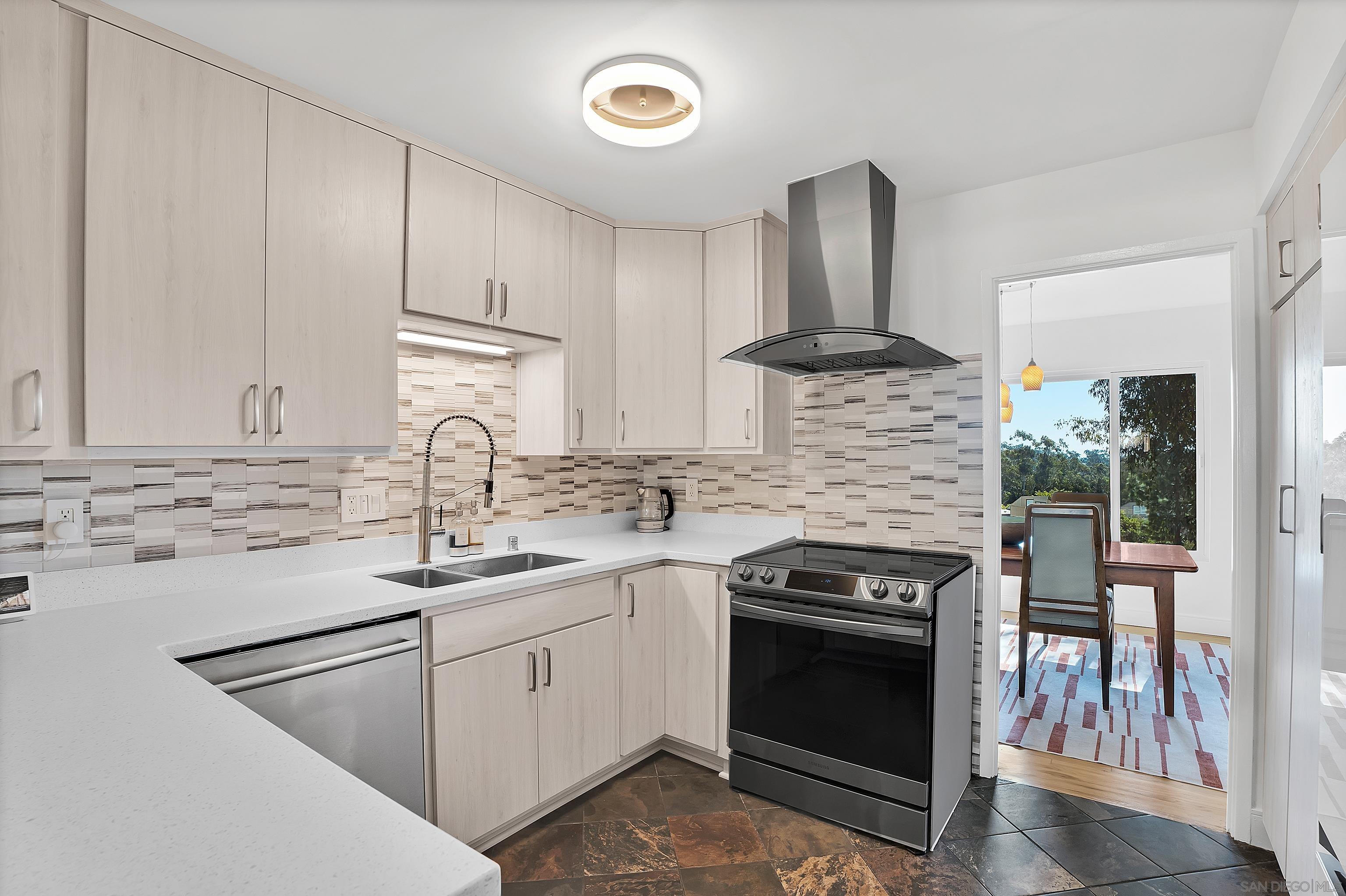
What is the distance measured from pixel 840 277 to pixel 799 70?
853 mm

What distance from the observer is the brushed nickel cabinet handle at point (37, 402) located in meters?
1.47

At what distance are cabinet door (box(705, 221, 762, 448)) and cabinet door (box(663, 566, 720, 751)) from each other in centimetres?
65

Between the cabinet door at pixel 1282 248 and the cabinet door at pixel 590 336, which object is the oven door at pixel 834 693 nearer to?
the cabinet door at pixel 590 336

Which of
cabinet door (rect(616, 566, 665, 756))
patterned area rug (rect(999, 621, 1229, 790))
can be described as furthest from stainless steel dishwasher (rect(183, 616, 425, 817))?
patterned area rug (rect(999, 621, 1229, 790))

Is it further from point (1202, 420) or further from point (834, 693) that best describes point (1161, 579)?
point (834, 693)

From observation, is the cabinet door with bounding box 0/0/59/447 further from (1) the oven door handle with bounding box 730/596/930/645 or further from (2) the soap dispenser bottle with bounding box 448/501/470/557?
(1) the oven door handle with bounding box 730/596/930/645

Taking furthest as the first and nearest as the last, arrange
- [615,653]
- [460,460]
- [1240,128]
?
[460,460] → [615,653] → [1240,128]

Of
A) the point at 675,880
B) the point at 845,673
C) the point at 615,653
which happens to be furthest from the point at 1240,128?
the point at 675,880

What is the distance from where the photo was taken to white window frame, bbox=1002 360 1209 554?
4801 mm

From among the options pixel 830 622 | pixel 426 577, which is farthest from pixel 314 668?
pixel 830 622

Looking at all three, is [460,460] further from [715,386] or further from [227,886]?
[227,886]

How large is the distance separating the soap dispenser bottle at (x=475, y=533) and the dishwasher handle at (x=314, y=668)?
76 centimetres

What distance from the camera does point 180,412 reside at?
1692 millimetres

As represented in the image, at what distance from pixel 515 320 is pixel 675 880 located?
6.57 feet
